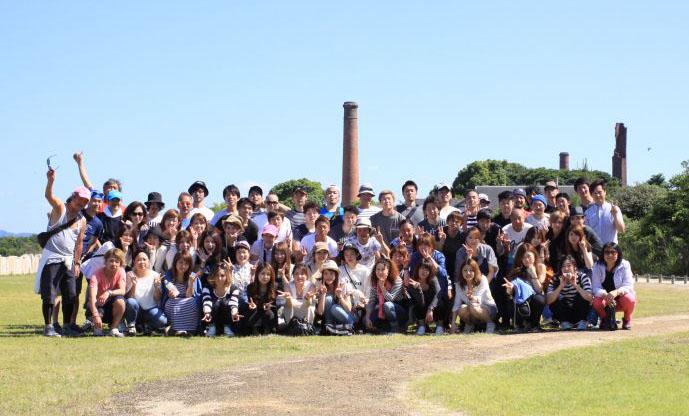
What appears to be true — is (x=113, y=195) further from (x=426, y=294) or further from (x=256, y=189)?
(x=426, y=294)

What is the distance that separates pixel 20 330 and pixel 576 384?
9.19 m

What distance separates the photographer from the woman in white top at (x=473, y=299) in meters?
13.4

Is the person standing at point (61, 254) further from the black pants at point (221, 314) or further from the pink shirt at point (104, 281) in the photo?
→ the black pants at point (221, 314)

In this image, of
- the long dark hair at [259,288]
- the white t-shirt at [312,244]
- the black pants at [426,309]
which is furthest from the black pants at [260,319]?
the black pants at [426,309]

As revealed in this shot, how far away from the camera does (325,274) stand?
44.2ft

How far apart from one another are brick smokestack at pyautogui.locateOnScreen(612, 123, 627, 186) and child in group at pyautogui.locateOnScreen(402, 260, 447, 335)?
88029mm

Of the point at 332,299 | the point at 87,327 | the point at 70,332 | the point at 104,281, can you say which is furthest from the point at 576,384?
the point at 87,327

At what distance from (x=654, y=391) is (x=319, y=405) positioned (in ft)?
10.3

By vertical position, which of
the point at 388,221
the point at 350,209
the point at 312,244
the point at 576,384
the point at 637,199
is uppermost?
the point at 637,199

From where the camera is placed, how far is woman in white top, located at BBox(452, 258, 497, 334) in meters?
13.4

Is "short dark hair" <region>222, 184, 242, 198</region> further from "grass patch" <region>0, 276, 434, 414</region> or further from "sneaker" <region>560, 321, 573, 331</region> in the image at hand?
"sneaker" <region>560, 321, 573, 331</region>

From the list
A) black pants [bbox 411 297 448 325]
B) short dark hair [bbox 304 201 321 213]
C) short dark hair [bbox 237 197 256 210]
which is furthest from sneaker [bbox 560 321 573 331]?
short dark hair [bbox 237 197 256 210]

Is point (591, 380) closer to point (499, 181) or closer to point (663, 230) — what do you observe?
point (663, 230)

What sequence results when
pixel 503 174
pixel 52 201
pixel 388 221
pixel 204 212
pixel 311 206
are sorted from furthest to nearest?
pixel 503 174 → pixel 204 212 → pixel 388 221 → pixel 311 206 → pixel 52 201
